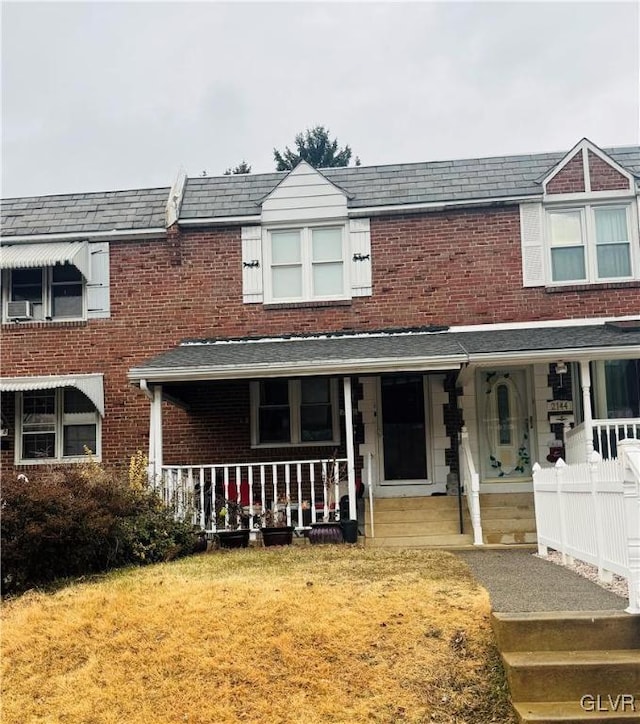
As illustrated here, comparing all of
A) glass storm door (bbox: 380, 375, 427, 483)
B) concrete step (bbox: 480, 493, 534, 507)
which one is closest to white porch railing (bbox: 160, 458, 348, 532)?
glass storm door (bbox: 380, 375, 427, 483)

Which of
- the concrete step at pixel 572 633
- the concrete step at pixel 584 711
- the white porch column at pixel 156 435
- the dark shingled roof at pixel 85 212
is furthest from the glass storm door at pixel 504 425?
the concrete step at pixel 584 711

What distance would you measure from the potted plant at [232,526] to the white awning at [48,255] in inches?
220

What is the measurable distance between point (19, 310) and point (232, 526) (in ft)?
21.0

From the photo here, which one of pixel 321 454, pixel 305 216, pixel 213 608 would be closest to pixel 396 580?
pixel 213 608

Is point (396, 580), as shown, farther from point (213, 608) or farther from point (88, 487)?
point (88, 487)

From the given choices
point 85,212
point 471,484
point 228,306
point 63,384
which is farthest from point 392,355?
point 85,212

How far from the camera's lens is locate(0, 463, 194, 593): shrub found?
29.8 feet

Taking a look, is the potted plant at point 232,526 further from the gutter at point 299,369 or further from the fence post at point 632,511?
the fence post at point 632,511

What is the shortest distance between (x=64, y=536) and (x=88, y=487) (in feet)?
2.96

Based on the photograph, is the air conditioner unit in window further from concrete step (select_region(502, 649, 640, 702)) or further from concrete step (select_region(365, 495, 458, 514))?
concrete step (select_region(502, 649, 640, 702))

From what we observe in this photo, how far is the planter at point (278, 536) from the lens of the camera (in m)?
11.3

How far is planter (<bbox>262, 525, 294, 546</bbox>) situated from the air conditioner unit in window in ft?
22.3

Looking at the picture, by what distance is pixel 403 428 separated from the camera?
562 inches

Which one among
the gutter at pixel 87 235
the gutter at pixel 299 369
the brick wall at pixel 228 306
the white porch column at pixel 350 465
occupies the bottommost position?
the white porch column at pixel 350 465
